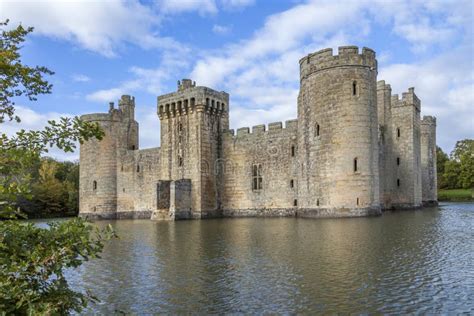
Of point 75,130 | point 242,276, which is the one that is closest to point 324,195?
point 242,276

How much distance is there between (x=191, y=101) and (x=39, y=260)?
92.2ft

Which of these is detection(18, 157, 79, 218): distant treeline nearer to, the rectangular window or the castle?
the castle

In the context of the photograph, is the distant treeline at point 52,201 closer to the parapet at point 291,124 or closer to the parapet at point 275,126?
the parapet at point 275,126

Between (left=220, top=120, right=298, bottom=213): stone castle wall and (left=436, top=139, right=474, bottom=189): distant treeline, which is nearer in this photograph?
(left=220, top=120, right=298, bottom=213): stone castle wall

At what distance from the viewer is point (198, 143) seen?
3097 centimetres

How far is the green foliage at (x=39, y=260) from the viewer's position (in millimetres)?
3619

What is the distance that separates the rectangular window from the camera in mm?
30609

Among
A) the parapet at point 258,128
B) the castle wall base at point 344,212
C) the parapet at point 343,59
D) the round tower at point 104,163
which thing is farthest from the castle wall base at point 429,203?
the round tower at point 104,163

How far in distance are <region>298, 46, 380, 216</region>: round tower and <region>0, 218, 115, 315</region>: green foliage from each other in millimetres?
20918

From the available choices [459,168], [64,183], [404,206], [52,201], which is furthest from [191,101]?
[459,168]

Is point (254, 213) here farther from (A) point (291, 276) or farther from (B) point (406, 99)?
(A) point (291, 276)

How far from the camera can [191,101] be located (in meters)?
31.4

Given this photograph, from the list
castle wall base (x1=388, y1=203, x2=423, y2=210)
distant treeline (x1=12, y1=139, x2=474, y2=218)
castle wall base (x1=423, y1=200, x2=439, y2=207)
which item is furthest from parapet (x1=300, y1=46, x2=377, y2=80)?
distant treeline (x1=12, y1=139, x2=474, y2=218)

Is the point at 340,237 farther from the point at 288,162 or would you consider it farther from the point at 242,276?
the point at 288,162
